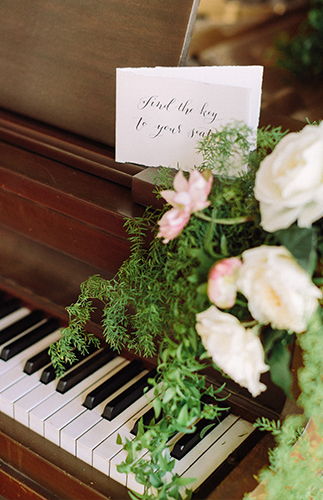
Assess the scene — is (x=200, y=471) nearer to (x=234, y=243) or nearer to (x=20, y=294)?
(x=234, y=243)

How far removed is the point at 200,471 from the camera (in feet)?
3.47

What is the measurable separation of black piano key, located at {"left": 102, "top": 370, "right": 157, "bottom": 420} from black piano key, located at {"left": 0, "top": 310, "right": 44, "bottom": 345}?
0.34 m

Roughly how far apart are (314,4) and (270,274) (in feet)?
15.1

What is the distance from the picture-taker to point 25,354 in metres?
1.37

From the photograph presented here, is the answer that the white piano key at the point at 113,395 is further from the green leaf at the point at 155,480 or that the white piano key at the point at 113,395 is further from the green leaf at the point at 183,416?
the green leaf at the point at 183,416

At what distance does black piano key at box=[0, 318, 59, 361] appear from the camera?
1.36 meters

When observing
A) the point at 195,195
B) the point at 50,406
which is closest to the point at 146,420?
the point at 50,406

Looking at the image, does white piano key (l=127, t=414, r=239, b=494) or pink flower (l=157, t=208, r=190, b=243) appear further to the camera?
white piano key (l=127, t=414, r=239, b=494)

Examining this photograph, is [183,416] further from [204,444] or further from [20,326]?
[20,326]

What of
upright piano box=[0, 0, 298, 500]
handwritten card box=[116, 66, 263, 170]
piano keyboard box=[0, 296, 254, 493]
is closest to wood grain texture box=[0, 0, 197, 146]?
upright piano box=[0, 0, 298, 500]

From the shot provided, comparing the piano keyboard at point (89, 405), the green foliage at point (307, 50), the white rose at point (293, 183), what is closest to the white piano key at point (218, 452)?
the piano keyboard at point (89, 405)

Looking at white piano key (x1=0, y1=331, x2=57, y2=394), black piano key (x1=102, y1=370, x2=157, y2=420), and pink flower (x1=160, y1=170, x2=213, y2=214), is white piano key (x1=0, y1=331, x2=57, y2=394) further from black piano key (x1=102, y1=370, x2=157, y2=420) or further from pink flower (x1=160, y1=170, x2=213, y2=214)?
pink flower (x1=160, y1=170, x2=213, y2=214)

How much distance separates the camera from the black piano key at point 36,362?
1309 mm

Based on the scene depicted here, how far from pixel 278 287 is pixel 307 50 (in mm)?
4087
